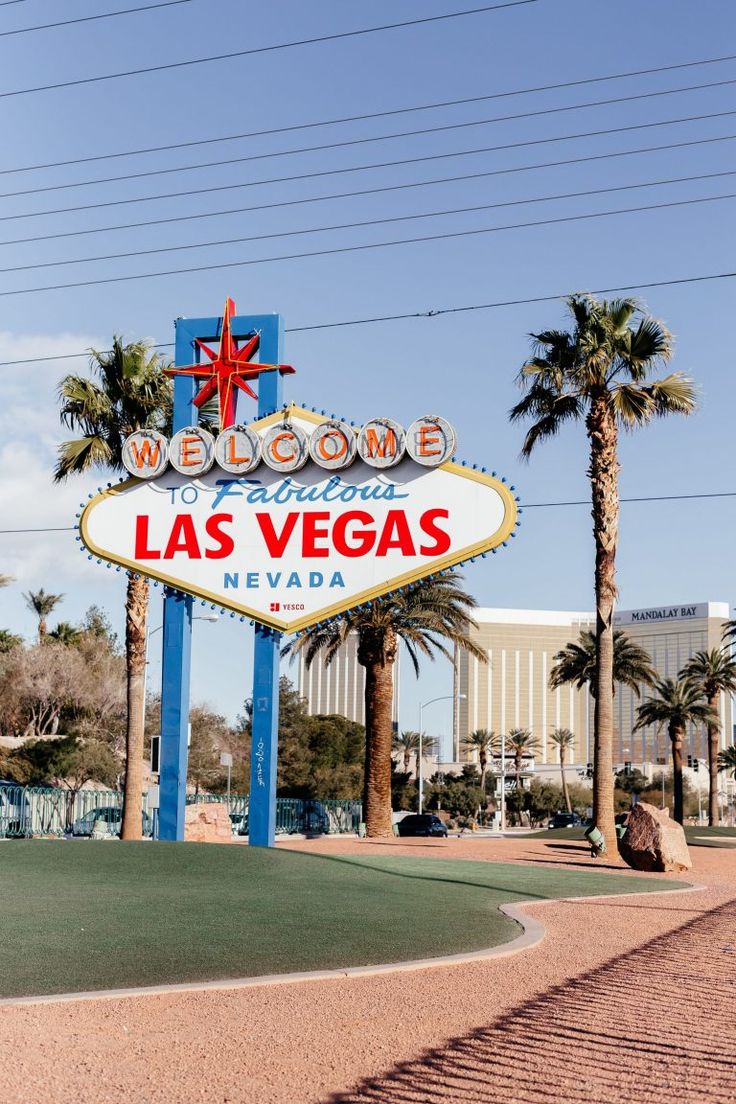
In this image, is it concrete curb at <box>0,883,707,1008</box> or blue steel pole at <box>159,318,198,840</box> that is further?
blue steel pole at <box>159,318,198,840</box>

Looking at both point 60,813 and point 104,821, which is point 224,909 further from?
point 60,813

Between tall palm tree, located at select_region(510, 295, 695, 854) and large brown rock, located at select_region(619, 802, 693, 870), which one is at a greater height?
tall palm tree, located at select_region(510, 295, 695, 854)

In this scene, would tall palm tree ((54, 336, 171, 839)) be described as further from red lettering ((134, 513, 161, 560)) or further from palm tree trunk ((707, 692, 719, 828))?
palm tree trunk ((707, 692, 719, 828))

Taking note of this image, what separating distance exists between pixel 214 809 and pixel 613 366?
1680 cm

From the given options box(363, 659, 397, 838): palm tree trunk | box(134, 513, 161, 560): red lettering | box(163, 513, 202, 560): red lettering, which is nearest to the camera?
box(163, 513, 202, 560): red lettering

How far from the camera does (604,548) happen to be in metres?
33.3

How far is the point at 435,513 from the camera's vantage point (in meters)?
23.5

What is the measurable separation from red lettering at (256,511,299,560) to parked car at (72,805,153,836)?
15848 millimetres

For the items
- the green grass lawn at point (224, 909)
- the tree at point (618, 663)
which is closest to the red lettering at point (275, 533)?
the green grass lawn at point (224, 909)

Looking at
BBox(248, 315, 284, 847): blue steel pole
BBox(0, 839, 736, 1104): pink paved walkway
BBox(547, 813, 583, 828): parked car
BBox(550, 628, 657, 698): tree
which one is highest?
BBox(550, 628, 657, 698): tree

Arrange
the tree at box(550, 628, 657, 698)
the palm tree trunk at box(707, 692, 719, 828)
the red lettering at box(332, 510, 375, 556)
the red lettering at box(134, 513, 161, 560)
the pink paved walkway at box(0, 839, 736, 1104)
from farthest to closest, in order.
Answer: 1. the palm tree trunk at box(707, 692, 719, 828)
2. the tree at box(550, 628, 657, 698)
3. the red lettering at box(134, 513, 161, 560)
4. the red lettering at box(332, 510, 375, 556)
5. the pink paved walkway at box(0, 839, 736, 1104)

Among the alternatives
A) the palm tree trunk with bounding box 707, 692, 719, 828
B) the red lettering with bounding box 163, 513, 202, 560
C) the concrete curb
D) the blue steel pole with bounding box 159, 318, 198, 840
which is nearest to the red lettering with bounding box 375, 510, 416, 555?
the red lettering with bounding box 163, 513, 202, 560

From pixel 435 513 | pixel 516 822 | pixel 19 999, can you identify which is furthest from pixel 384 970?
pixel 516 822

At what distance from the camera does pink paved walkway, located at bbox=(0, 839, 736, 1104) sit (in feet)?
23.0
